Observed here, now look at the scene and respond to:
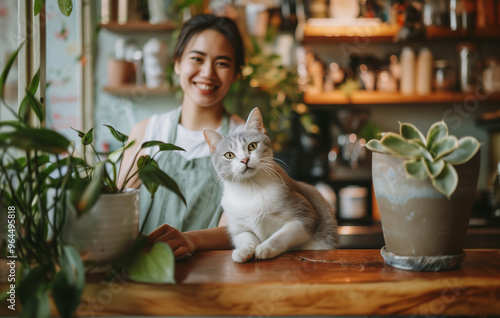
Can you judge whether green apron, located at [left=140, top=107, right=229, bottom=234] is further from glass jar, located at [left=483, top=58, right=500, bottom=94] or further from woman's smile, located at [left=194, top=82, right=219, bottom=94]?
glass jar, located at [left=483, top=58, right=500, bottom=94]

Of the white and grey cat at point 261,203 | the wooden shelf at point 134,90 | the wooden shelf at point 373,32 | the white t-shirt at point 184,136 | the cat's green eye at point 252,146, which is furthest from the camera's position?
the wooden shelf at point 373,32

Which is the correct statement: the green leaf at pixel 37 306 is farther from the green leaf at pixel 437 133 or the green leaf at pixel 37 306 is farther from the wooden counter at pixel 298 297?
the green leaf at pixel 437 133

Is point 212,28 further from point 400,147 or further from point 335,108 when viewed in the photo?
point 335,108

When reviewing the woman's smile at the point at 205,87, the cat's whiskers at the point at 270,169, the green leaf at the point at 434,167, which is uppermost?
the woman's smile at the point at 205,87

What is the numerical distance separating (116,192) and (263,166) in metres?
0.37

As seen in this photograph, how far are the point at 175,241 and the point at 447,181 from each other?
1.55 feet

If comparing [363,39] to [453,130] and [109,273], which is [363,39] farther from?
[109,273]

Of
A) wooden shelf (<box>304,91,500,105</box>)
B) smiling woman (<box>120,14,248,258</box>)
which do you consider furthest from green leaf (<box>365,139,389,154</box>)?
wooden shelf (<box>304,91,500,105</box>)

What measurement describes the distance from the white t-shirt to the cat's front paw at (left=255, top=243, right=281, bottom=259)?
75 cm

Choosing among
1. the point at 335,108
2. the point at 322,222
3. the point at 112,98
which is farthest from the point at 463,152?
the point at 112,98

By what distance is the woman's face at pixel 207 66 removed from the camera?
1.40 m

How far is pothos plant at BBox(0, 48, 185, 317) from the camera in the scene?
0.50 metres

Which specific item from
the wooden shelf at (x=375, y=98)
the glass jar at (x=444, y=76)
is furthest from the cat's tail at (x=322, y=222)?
the glass jar at (x=444, y=76)

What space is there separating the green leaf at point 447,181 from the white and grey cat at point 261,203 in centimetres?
31
